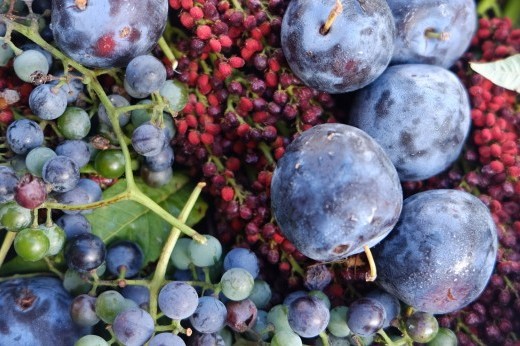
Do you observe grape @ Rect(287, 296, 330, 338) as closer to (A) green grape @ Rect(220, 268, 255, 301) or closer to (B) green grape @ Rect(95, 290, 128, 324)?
(A) green grape @ Rect(220, 268, 255, 301)

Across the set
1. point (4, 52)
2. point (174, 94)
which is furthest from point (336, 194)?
point (4, 52)

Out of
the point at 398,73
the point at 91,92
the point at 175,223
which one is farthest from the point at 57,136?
the point at 398,73

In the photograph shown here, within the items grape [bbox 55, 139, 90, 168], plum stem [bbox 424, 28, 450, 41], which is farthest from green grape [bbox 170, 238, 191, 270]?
plum stem [bbox 424, 28, 450, 41]

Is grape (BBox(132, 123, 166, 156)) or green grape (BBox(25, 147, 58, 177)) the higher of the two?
grape (BBox(132, 123, 166, 156))

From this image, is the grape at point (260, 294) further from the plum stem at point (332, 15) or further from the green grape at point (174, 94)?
the plum stem at point (332, 15)

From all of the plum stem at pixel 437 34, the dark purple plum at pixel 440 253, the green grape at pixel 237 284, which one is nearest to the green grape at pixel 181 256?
the green grape at pixel 237 284

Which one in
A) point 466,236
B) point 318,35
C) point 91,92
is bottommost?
point 466,236

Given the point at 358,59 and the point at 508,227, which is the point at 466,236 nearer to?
the point at 508,227
